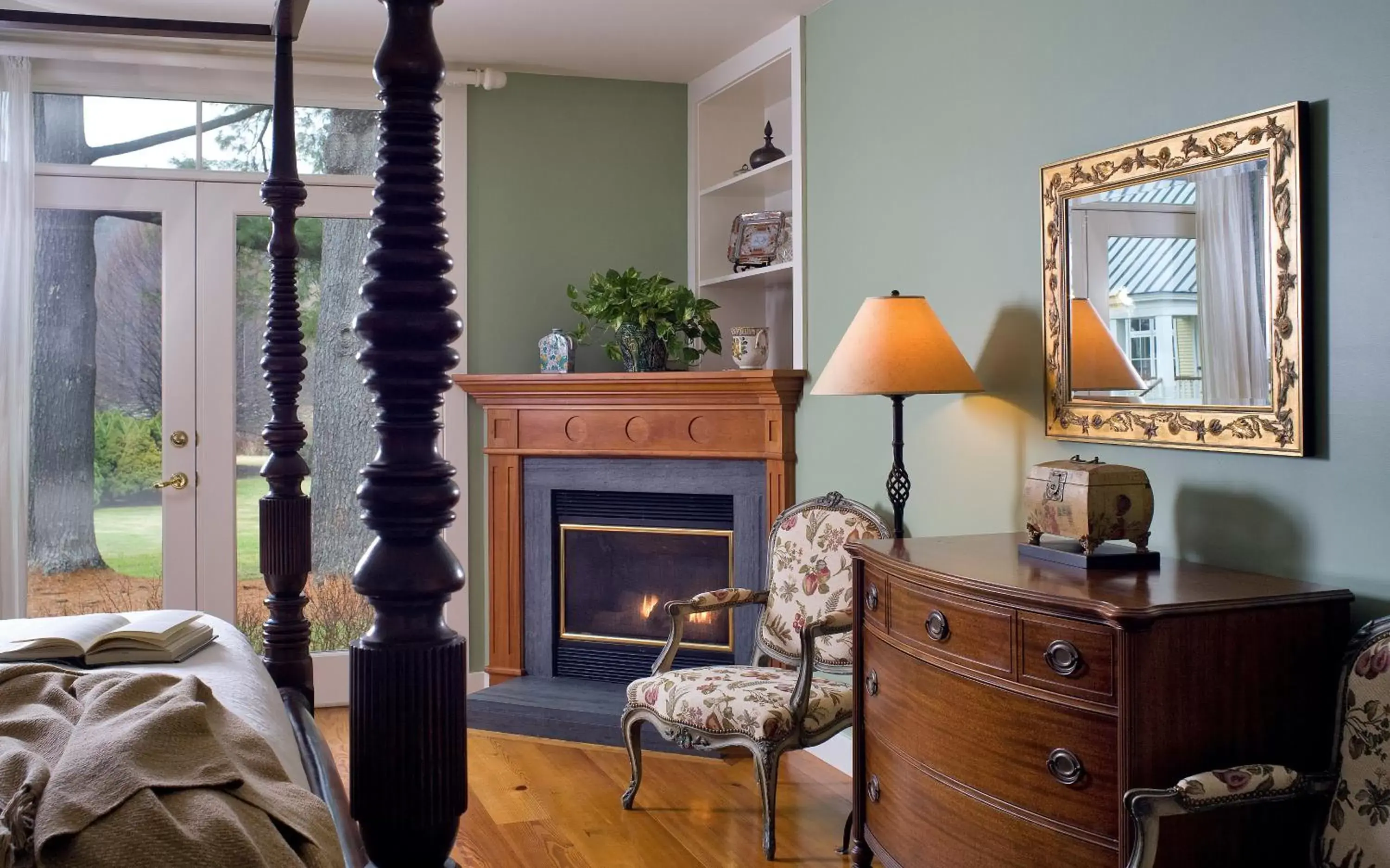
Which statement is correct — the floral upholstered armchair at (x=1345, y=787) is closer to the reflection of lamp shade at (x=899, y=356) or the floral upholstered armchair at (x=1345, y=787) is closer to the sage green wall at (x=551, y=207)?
the reflection of lamp shade at (x=899, y=356)

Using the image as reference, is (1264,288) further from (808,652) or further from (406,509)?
(406,509)

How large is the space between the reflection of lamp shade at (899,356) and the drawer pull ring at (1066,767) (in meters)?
1.13

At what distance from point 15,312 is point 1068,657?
149 inches

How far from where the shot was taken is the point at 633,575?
461 centimetres

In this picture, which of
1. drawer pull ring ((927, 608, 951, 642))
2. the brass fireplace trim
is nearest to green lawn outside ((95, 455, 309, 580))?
the brass fireplace trim

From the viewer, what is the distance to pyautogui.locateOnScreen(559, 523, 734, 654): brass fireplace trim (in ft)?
14.4

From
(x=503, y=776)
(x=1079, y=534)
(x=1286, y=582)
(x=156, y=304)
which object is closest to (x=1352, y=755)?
(x=1286, y=582)

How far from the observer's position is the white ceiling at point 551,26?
12.9 feet

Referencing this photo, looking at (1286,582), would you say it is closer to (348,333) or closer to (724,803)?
(724,803)

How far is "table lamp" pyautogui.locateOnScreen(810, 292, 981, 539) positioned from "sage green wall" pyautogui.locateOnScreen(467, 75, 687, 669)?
1899 millimetres

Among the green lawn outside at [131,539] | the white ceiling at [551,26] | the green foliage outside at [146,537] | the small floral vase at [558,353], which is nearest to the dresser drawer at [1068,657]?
the white ceiling at [551,26]

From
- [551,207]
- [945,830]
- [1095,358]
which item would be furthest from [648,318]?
[945,830]

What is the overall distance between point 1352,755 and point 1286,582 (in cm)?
35

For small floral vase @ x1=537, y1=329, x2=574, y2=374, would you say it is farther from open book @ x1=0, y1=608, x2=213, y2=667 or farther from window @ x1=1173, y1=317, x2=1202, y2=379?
window @ x1=1173, y1=317, x2=1202, y2=379
